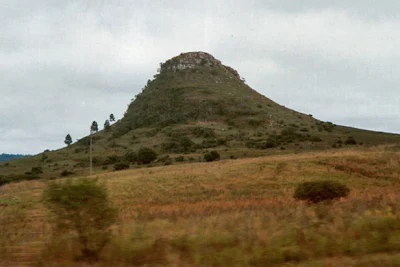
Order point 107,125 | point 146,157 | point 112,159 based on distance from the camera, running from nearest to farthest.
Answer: point 146,157
point 112,159
point 107,125

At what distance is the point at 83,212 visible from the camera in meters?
8.41

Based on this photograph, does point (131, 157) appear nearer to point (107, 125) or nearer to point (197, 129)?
point (197, 129)

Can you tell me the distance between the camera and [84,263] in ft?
22.8

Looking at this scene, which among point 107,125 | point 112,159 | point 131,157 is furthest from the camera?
point 107,125

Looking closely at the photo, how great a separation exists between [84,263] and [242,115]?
10179 centimetres

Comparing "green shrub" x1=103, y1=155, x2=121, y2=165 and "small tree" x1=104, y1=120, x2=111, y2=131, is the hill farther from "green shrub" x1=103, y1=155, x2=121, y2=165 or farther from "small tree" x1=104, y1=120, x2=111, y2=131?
"small tree" x1=104, y1=120, x2=111, y2=131

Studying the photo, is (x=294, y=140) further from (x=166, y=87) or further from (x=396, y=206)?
(x=396, y=206)

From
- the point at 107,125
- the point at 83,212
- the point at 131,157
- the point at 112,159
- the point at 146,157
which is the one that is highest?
the point at 107,125

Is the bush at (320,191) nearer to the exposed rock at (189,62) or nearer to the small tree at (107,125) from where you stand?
the small tree at (107,125)

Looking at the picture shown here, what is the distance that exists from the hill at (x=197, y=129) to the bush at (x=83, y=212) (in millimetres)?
55766

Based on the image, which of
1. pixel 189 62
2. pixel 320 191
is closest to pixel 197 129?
pixel 189 62

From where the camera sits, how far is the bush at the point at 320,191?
1975 centimetres

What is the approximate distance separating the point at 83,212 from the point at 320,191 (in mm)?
14253

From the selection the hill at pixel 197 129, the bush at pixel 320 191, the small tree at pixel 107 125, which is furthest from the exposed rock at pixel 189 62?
the bush at pixel 320 191
